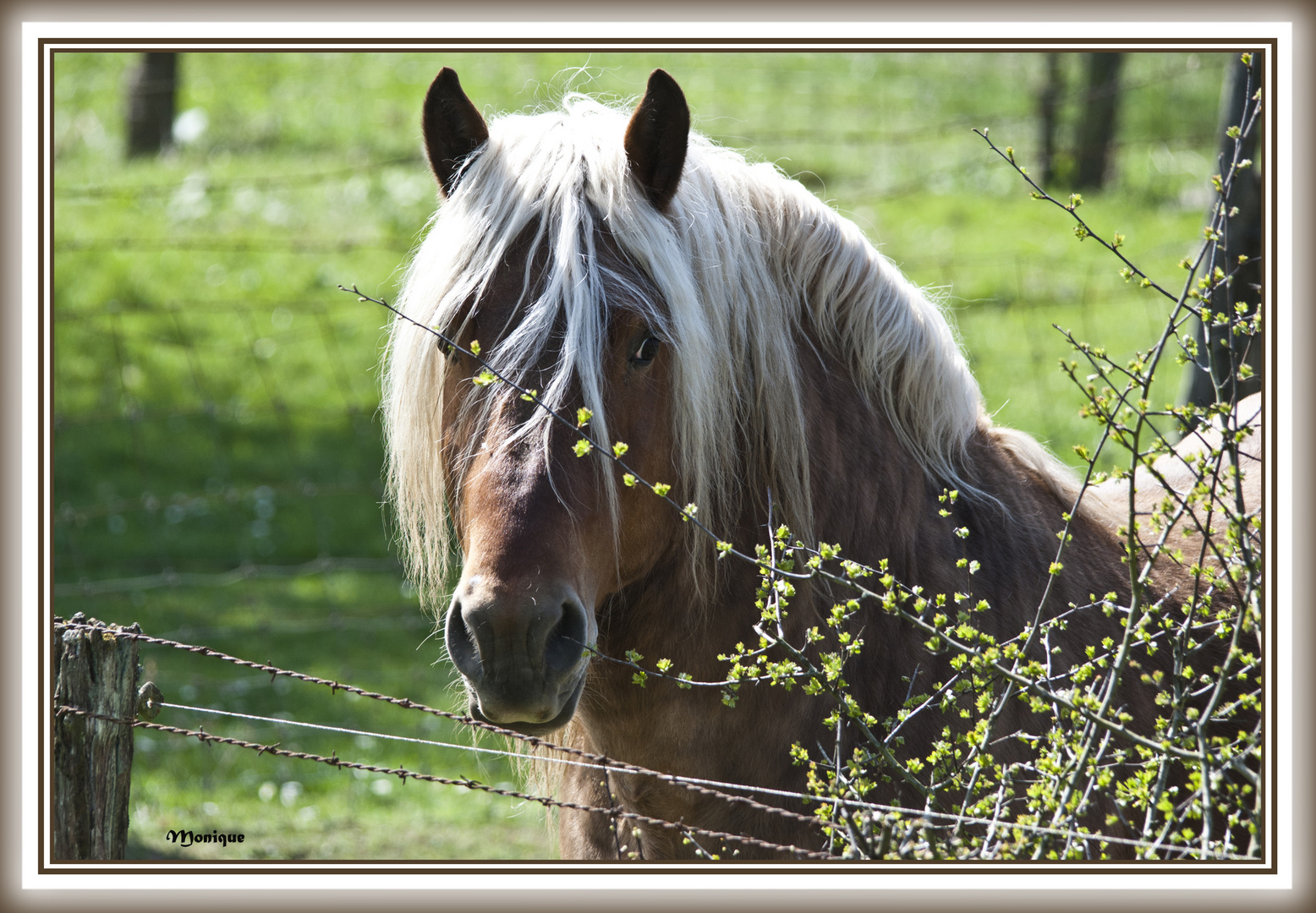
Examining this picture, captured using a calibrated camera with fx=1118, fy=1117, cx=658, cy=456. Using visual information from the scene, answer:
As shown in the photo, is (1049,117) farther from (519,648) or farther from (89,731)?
(89,731)

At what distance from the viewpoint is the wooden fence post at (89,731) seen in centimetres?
220

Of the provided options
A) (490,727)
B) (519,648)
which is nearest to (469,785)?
(490,727)

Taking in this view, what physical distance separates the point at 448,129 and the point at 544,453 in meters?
0.82

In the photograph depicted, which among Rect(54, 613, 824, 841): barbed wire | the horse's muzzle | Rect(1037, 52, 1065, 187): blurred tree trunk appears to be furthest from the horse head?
Rect(1037, 52, 1065, 187): blurred tree trunk

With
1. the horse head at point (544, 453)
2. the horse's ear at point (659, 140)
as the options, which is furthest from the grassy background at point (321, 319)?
the horse head at point (544, 453)

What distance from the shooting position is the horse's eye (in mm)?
2094

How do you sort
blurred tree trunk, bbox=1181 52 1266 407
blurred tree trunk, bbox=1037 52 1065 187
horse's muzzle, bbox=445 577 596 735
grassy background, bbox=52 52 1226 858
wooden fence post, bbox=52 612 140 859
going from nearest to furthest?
1. horse's muzzle, bbox=445 577 596 735
2. wooden fence post, bbox=52 612 140 859
3. blurred tree trunk, bbox=1181 52 1266 407
4. grassy background, bbox=52 52 1226 858
5. blurred tree trunk, bbox=1037 52 1065 187

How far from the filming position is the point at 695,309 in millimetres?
2135

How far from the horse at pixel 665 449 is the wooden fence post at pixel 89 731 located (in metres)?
0.64

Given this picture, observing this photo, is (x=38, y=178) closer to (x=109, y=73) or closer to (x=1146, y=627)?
(x=1146, y=627)

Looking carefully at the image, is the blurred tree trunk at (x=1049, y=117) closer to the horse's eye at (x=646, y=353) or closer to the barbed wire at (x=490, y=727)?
the horse's eye at (x=646, y=353)

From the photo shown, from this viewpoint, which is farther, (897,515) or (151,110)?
(151,110)

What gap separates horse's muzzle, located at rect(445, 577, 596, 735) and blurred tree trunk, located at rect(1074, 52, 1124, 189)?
8.71 metres

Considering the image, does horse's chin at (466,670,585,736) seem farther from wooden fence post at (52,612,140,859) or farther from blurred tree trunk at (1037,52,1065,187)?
blurred tree trunk at (1037,52,1065,187)
